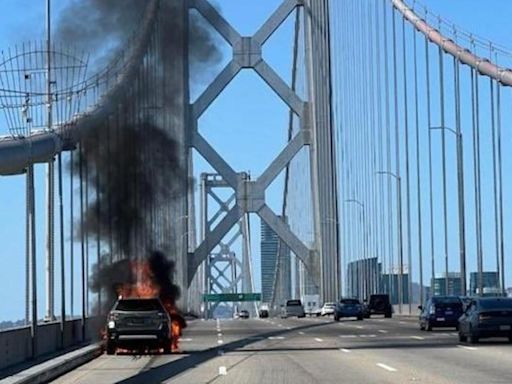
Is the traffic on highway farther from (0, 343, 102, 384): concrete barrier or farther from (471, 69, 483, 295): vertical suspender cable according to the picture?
(471, 69, 483, 295): vertical suspender cable

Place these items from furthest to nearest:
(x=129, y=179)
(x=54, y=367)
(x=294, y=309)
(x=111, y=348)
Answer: (x=294, y=309)
(x=129, y=179)
(x=111, y=348)
(x=54, y=367)

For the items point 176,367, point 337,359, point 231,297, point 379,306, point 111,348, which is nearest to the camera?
point 176,367

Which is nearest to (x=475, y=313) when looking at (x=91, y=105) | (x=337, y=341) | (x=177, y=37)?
(x=337, y=341)

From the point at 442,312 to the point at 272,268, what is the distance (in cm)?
10089

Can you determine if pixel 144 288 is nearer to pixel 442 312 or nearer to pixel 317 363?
pixel 442 312

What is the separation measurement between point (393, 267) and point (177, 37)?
24.7m

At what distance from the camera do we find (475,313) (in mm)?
36094

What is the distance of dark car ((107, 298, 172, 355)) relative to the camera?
108ft

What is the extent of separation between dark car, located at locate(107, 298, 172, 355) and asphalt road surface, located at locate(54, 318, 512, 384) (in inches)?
18.1

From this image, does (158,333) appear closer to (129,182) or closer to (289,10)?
(129,182)

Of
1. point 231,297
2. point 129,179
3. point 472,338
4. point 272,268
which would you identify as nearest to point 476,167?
point 129,179

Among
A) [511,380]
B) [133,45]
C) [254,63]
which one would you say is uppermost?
[254,63]

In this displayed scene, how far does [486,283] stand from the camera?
68.7m

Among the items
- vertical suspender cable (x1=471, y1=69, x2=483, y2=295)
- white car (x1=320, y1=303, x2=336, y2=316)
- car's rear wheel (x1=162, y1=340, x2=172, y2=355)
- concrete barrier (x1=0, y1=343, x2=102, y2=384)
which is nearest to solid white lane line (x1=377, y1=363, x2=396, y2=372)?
concrete barrier (x1=0, y1=343, x2=102, y2=384)
